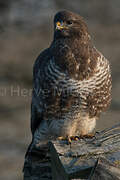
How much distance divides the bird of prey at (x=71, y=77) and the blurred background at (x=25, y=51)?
4.22 meters

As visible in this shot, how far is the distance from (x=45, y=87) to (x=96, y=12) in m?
8.72

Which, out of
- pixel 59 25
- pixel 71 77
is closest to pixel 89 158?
pixel 71 77

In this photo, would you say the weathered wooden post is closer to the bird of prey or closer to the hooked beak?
the bird of prey

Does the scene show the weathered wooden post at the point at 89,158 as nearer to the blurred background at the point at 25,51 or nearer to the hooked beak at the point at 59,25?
the hooked beak at the point at 59,25

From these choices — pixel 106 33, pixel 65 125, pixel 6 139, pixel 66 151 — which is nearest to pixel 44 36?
pixel 106 33

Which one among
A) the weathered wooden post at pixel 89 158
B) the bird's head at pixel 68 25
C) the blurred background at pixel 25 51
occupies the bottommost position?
the blurred background at pixel 25 51

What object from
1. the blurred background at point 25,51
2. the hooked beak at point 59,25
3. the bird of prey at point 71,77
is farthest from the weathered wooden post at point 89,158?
the blurred background at point 25,51

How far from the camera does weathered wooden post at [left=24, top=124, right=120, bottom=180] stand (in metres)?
3.22

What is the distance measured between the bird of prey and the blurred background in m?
4.22

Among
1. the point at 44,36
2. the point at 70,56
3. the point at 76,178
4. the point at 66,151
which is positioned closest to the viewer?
the point at 76,178

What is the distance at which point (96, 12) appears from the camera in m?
13.7

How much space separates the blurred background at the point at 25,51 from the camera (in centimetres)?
1016

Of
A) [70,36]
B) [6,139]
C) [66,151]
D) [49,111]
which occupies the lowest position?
[6,139]

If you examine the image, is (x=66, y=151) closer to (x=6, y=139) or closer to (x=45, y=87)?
(x=45, y=87)
